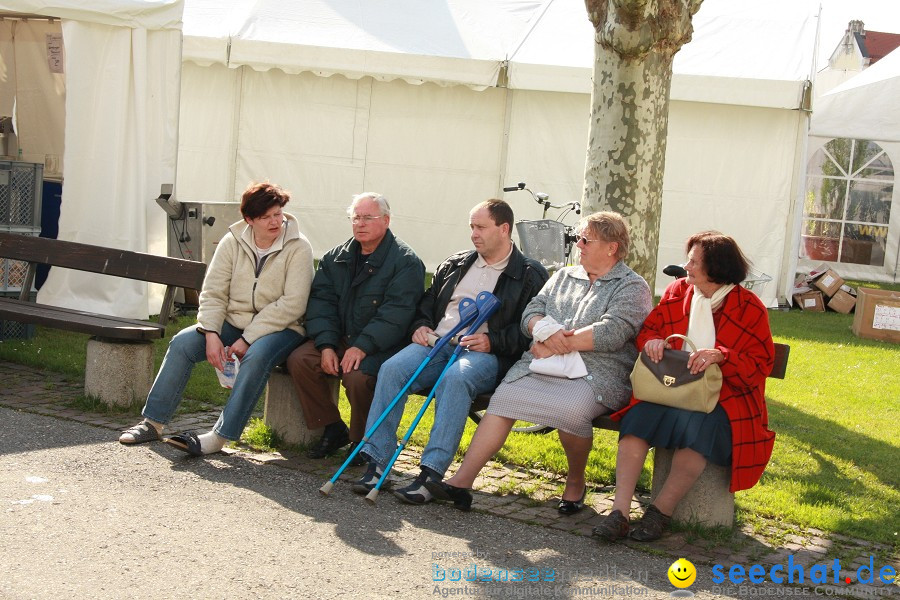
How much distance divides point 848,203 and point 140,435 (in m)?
13.6

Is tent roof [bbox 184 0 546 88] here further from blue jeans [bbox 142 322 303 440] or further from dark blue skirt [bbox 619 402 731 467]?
dark blue skirt [bbox 619 402 731 467]

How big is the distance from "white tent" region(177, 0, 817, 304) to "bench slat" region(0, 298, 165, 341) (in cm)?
680

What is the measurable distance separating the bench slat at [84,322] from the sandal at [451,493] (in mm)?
2117

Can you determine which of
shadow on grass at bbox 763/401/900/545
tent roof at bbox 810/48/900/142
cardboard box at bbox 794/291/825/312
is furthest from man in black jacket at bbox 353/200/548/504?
tent roof at bbox 810/48/900/142

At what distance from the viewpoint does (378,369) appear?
5453 millimetres

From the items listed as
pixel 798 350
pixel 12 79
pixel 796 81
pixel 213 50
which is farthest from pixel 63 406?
pixel 796 81

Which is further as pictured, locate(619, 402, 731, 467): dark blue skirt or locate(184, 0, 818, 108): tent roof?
locate(184, 0, 818, 108): tent roof

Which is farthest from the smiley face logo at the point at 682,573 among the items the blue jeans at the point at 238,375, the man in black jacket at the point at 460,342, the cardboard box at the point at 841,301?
the cardboard box at the point at 841,301

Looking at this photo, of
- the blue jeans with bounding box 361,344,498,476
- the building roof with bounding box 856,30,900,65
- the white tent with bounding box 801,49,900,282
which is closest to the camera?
the blue jeans with bounding box 361,344,498,476

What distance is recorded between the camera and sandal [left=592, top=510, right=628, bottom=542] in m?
4.44

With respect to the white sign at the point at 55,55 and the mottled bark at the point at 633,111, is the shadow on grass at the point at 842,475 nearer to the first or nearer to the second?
the mottled bark at the point at 633,111

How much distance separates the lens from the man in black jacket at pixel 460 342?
4.96 metres

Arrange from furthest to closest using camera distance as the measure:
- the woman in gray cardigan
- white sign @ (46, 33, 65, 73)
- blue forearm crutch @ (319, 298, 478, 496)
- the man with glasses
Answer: white sign @ (46, 33, 65, 73), the man with glasses, blue forearm crutch @ (319, 298, 478, 496), the woman in gray cardigan

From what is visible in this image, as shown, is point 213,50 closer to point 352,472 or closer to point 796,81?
point 796,81
